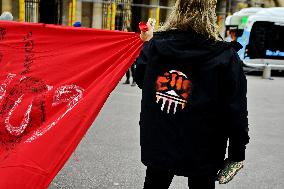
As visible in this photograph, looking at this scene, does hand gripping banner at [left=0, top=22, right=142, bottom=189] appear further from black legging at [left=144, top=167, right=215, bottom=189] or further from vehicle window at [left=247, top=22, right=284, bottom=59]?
vehicle window at [left=247, top=22, right=284, bottom=59]

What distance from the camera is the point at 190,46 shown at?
2.38 m

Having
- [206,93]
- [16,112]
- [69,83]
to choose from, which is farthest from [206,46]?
[16,112]

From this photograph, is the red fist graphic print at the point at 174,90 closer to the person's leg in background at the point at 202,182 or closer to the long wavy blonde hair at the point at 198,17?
the long wavy blonde hair at the point at 198,17

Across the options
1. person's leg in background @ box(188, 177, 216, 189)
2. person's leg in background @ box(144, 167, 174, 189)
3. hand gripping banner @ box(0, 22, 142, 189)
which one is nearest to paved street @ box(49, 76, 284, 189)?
hand gripping banner @ box(0, 22, 142, 189)

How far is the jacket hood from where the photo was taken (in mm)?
2346

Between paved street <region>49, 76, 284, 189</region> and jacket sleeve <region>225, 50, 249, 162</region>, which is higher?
jacket sleeve <region>225, 50, 249, 162</region>

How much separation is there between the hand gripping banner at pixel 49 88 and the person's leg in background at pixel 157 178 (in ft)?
2.97

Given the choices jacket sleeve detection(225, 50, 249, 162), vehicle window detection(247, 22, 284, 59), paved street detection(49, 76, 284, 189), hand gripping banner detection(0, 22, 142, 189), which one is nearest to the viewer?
jacket sleeve detection(225, 50, 249, 162)

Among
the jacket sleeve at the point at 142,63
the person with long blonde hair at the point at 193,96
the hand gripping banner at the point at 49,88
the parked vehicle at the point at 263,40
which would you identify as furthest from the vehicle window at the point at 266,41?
the person with long blonde hair at the point at 193,96

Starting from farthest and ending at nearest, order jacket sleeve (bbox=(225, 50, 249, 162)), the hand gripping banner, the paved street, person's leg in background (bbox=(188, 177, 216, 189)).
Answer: the paved street < the hand gripping banner < person's leg in background (bbox=(188, 177, 216, 189)) < jacket sleeve (bbox=(225, 50, 249, 162))

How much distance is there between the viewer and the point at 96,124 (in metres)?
7.32

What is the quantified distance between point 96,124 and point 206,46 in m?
5.13

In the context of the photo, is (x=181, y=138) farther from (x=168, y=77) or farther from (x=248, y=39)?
(x=248, y=39)

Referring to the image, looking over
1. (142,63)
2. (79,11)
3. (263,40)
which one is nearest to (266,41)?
(263,40)
